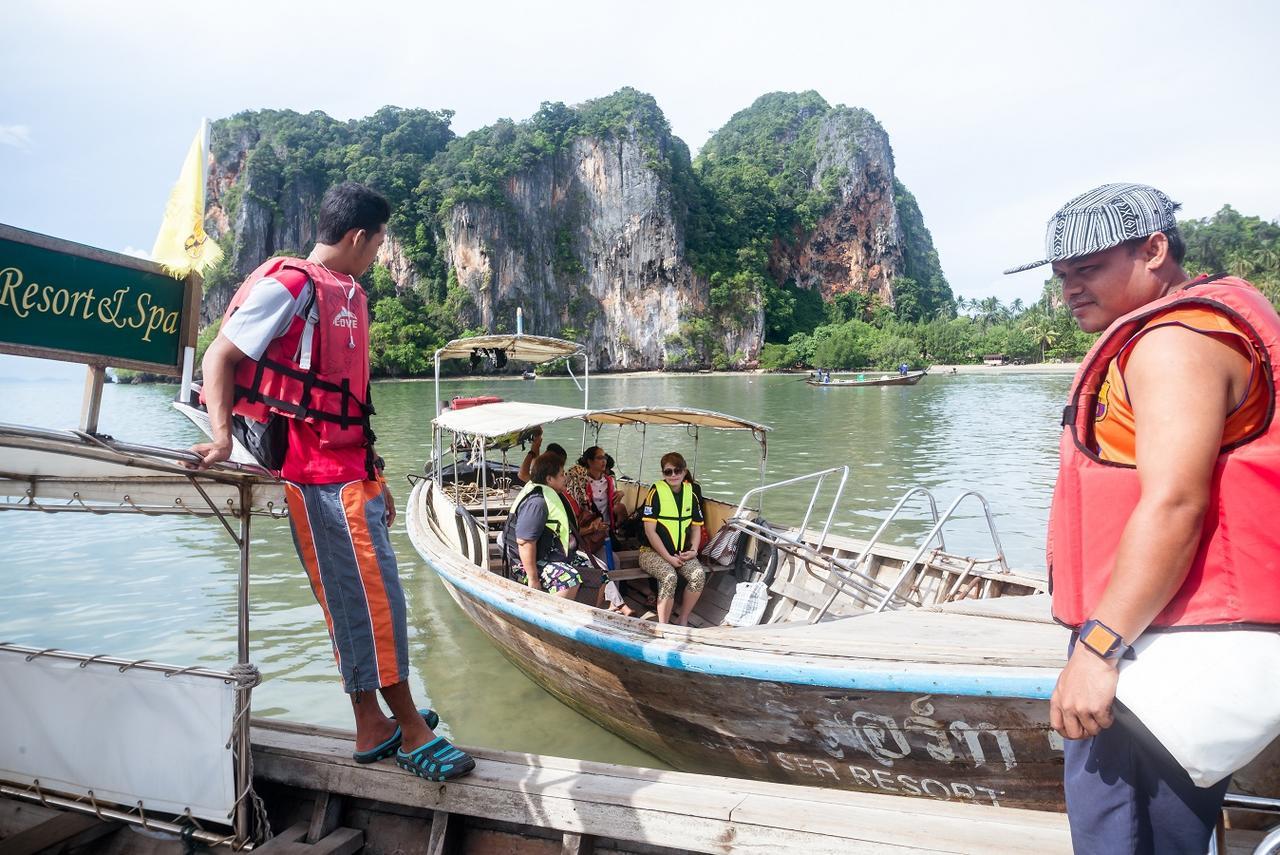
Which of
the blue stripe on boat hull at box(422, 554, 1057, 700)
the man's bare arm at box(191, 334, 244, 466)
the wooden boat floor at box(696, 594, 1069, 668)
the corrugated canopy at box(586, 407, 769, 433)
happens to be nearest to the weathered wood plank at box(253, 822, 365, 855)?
the man's bare arm at box(191, 334, 244, 466)

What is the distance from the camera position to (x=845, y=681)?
3.35m

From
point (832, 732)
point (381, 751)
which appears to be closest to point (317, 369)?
point (381, 751)

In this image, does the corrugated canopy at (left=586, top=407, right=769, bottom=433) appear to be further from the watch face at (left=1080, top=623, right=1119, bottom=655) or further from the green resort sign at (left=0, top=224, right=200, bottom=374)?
the watch face at (left=1080, top=623, right=1119, bottom=655)

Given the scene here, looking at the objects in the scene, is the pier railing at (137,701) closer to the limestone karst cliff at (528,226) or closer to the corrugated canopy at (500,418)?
the corrugated canopy at (500,418)

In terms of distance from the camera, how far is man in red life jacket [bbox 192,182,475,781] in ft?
7.30

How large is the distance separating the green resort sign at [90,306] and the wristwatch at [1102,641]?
2.33 m

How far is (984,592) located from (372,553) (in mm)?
4425

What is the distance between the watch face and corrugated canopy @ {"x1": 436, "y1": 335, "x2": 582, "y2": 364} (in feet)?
26.0

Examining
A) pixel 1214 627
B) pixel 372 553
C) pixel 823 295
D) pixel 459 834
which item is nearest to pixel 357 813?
pixel 459 834

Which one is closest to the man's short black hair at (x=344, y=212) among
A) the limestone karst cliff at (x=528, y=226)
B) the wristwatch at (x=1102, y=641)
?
the wristwatch at (x=1102, y=641)

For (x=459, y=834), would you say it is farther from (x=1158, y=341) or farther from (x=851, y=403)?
(x=851, y=403)

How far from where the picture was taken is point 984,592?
209 inches

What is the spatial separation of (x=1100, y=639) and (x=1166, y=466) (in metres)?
0.32

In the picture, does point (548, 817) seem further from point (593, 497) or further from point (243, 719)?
point (593, 497)
